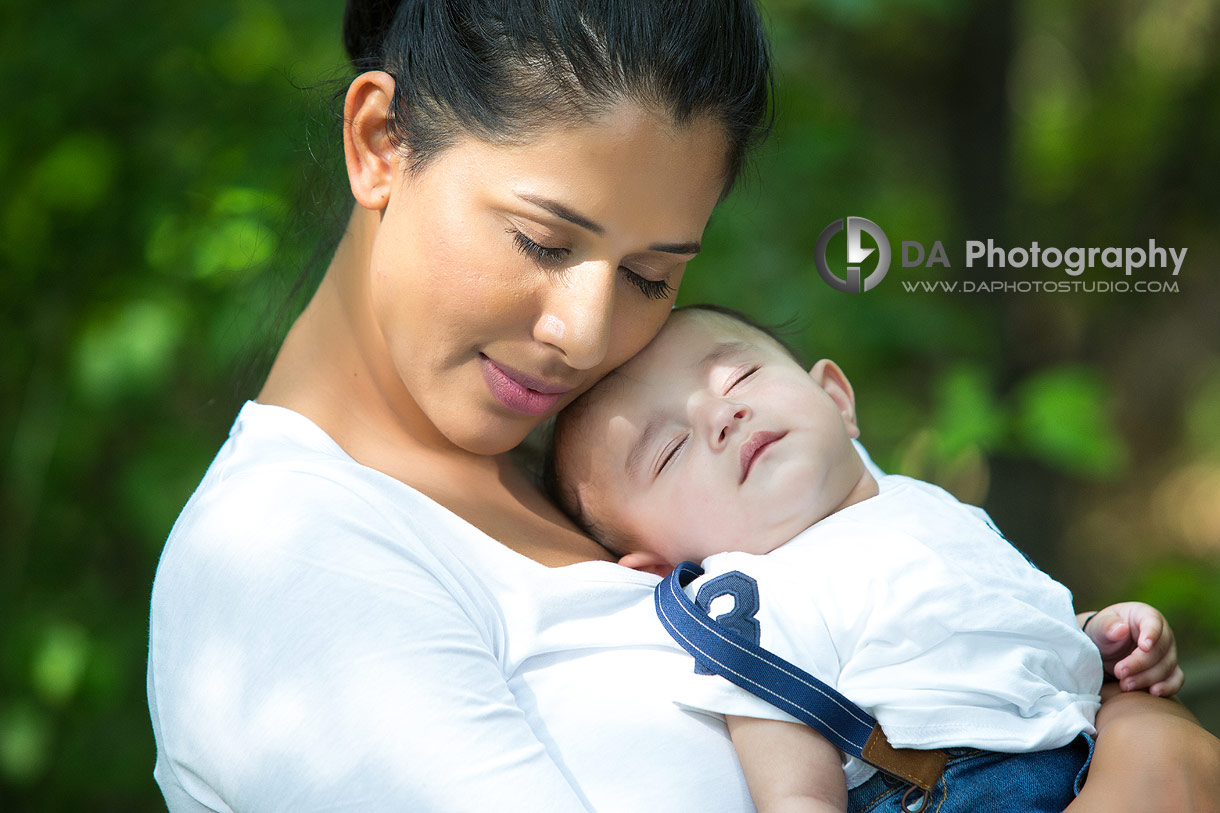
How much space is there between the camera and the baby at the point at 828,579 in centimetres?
125

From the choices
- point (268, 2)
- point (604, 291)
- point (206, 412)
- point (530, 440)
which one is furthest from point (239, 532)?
point (268, 2)

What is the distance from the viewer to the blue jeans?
1.25 m

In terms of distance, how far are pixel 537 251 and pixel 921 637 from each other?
25.6 inches

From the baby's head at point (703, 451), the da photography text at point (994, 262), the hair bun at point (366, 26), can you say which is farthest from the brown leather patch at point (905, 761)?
the da photography text at point (994, 262)

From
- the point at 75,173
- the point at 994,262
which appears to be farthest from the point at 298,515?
the point at 994,262

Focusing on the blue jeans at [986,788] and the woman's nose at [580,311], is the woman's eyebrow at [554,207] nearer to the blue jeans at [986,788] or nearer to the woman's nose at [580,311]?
the woman's nose at [580,311]

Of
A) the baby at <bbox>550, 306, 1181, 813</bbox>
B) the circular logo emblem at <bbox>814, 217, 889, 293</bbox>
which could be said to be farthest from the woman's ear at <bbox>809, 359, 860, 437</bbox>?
the circular logo emblem at <bbox>814, 217, 889, 293</bbox>

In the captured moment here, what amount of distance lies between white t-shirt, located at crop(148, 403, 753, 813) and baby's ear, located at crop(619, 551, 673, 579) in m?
0.16

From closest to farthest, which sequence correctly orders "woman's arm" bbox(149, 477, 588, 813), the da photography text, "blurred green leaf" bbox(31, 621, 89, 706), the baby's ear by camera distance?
"woman's arm" bbox(149, 477, 588, 813) → the baby's ear → "blurred green leaf" bbox(31, 621, 89, 706) → the da photography text

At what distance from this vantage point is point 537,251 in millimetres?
1288

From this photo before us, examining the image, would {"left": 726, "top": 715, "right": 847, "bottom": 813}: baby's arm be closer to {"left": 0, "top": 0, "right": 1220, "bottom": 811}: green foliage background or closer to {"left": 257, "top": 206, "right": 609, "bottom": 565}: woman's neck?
{"left": 257, "top": 206, "right": 609, "bottom": 565}: woman's neck

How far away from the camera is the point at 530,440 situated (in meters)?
1.88

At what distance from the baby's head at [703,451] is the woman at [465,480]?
0.30ft

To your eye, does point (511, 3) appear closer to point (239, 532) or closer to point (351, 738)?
point (239, 532)
